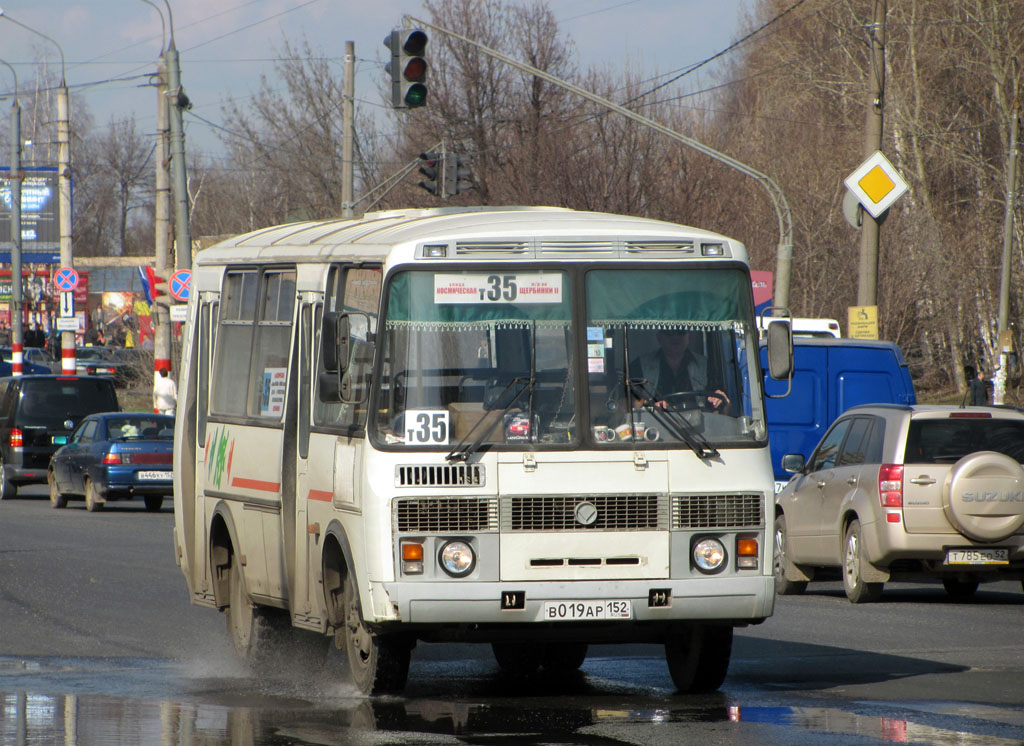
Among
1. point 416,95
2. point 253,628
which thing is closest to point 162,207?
point 416,95

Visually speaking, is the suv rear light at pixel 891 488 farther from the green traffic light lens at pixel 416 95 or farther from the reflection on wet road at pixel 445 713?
the green traffic light lens at pixel 416 95

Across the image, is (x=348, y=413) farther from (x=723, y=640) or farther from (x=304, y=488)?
(x=723, y=640)

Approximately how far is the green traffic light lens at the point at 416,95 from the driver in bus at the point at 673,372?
37.7 ft

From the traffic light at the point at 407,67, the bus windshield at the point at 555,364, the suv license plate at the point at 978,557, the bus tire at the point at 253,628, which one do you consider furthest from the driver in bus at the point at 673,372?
the traffic light at the point at 407,67

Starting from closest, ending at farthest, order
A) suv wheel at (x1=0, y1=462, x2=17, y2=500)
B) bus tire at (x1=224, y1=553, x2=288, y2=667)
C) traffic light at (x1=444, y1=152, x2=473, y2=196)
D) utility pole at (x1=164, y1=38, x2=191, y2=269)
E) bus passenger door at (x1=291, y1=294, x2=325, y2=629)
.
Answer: bus passenger door at (x1=291, y1=294, x2=325, y2=629) < bus tire at (x1=224, y1=553, x2=288, y2=667) < utility pole at (x1=164, y1=38, x2=191, y2=269) < traffic light at (x1=444, y1=152, x2=473, y2=196) < suv wheel at (x1=0, y1=462, x2=17, y2=500)

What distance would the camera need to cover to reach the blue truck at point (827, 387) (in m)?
19.9

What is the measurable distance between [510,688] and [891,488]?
5.74m

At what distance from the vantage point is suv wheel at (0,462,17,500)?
30453mm

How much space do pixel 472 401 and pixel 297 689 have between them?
219 cm

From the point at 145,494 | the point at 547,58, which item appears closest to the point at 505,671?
the point at 145,494

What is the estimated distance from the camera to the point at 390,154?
54.4m

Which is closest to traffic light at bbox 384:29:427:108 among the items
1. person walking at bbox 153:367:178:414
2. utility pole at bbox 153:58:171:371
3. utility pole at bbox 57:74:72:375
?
utility pole at bbox 153:58:171:371

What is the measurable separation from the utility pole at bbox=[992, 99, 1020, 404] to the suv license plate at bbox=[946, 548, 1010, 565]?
30.4 m

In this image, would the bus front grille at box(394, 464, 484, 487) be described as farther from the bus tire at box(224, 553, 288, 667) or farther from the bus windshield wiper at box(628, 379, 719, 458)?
the bus tire at box(224, 553, 288, 667)
